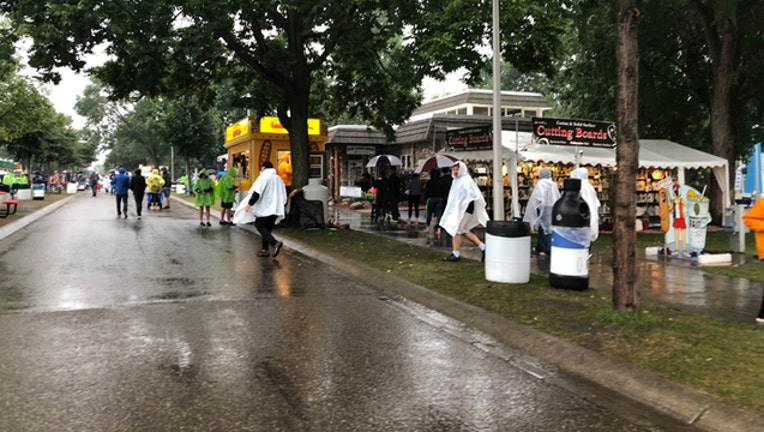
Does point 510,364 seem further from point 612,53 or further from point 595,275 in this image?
point 612,53

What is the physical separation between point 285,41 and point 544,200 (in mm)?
12367

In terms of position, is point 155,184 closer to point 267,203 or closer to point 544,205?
point 267,203

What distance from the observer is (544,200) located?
471 inches

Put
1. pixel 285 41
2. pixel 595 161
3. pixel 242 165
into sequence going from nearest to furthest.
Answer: pixel 595 161
pixel 285 41
pixel 242 165

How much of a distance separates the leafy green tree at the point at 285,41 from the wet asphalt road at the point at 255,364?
610 centimetres

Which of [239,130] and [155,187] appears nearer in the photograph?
[239,130]

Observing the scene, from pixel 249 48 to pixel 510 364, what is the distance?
14.8m

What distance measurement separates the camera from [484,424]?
4.03 m

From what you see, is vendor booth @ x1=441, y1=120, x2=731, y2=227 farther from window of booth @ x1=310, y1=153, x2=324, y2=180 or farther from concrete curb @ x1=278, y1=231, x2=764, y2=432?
concrete curb @ x1=278, y1=231, x2=764, y2=432

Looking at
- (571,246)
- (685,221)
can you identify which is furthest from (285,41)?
(571,246)

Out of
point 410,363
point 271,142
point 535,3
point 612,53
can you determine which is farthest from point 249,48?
point 410,363

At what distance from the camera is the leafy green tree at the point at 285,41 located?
12.5 meters

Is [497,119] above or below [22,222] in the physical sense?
above

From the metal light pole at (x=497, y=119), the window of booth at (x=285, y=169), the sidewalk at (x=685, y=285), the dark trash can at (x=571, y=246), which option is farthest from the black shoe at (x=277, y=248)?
the window of booth at (x=285, y=169)
